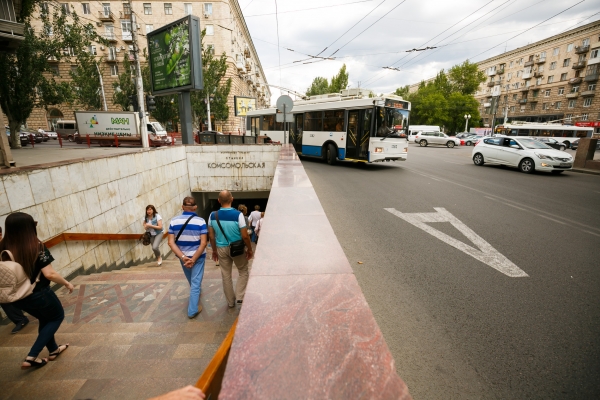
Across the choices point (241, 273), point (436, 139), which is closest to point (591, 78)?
point (436, 139)

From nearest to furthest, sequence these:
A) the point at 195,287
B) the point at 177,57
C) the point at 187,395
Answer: the point at 187,395, the point at 195,287, the point at 177,57

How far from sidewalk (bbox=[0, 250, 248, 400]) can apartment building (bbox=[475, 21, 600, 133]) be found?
1756 inches

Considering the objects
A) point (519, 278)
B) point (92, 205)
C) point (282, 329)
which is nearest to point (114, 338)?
point (282, 329)

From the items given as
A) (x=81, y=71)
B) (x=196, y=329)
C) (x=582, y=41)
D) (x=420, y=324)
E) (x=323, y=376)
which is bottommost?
(x=196, y=329)

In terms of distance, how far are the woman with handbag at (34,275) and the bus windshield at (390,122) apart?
11.7 metres

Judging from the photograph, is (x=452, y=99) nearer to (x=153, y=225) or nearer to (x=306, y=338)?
(x=153, y=225)

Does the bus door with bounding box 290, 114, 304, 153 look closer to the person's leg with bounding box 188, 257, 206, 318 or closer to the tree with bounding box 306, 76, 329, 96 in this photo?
the person's leg with bounding box 188, 257, 206, 318

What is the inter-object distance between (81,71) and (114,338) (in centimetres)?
3822

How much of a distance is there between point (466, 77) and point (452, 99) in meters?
5.91

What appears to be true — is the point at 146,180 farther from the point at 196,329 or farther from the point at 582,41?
the point at 582,41

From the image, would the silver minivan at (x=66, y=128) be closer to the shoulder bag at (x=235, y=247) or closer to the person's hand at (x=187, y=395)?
the shoulder bag at (x=235, y=247)

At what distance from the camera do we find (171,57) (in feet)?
43.4

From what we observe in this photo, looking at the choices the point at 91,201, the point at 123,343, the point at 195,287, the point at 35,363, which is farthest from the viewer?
the point at 91,201

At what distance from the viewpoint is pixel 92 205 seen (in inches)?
248
